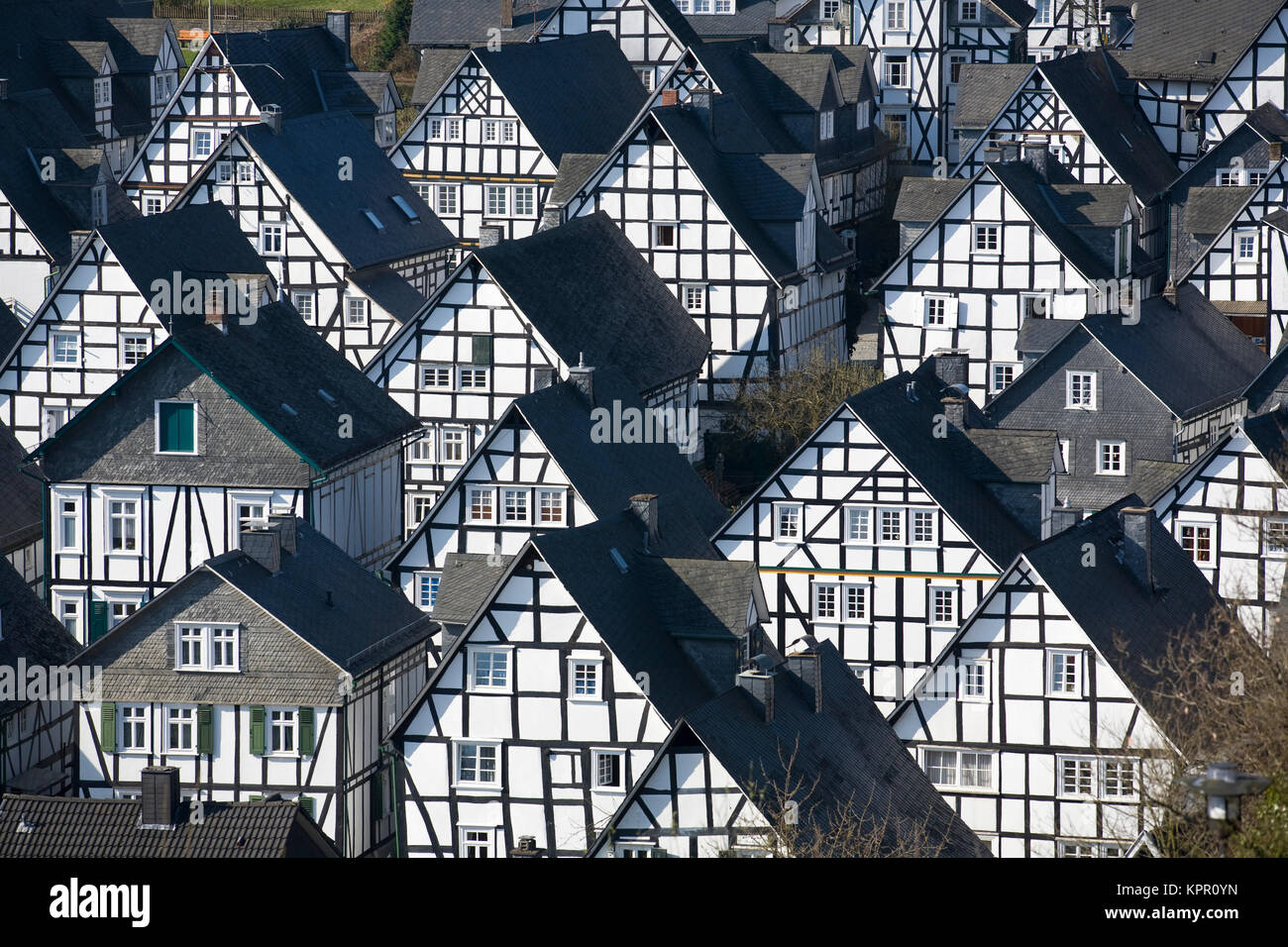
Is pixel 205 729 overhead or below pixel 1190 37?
below

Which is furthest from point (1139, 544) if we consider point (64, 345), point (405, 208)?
point (405, 208)

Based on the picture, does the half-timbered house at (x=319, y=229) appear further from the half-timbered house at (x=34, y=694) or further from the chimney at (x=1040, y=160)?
the half-timbered house at (x=34, y=694)

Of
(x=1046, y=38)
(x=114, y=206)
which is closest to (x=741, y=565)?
(x=114, y=206)

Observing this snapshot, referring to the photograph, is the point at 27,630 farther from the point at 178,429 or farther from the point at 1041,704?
the point at 1041,704

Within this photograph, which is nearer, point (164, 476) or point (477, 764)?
point (477, 764)

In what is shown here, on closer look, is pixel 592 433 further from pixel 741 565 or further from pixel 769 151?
pixel 769 151

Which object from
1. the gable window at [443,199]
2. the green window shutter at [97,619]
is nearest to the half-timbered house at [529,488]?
the green window shutter at [97,619]

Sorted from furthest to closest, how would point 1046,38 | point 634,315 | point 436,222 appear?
1. point 1046,38
2. point 436,222
3. point 634,315
